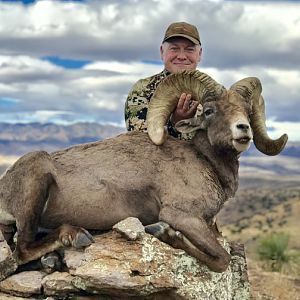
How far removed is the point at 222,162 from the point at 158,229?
4.43 ft

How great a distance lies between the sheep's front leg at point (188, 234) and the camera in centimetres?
760

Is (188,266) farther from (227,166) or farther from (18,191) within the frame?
(18,191)

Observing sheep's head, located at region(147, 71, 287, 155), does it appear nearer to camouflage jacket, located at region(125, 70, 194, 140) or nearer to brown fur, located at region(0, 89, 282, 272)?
brown fur, located at region(0, 89, 282, 272)

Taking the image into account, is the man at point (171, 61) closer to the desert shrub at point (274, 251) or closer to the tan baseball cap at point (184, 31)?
the tan baseball cap at point (184, 31)

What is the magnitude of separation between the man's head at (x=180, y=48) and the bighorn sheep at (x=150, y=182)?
1.84 metres

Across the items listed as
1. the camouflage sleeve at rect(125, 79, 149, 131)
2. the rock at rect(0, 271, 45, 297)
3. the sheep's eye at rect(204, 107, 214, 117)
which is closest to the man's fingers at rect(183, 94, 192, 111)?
the sheep's eye at rect(204, 107, 214, 117)

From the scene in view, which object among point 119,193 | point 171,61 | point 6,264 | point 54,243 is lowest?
point 6,264

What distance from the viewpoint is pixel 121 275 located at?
24.2 ft

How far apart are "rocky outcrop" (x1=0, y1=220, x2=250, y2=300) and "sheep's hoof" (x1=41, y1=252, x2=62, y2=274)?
0.21 feet

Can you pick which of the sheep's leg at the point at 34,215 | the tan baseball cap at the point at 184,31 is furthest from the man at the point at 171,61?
the sheep's leg at the point at 34,215

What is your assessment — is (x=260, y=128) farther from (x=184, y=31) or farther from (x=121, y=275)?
(x=121, y=275)

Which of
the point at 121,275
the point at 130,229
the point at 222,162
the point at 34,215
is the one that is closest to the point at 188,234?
the point at 130,229

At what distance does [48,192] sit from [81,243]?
0.78 metres

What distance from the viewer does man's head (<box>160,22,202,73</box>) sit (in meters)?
10.1
